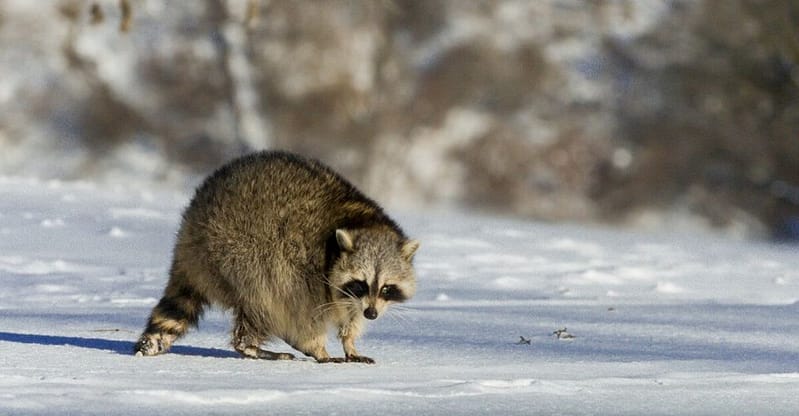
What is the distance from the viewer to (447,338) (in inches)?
234

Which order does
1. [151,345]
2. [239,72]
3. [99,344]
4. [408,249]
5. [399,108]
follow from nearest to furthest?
[151,345], [99,344], [408,249], [239,72], [399,108]

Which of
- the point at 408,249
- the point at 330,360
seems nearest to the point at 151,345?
the point at 330,360

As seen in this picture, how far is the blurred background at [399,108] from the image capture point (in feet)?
71.4

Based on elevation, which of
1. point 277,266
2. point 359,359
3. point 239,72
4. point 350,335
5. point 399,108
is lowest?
point 359,359

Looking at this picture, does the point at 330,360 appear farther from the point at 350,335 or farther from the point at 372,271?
the point at 372,271

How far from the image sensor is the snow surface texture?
4.11m

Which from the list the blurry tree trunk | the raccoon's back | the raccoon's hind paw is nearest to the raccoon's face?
the raccoon's back

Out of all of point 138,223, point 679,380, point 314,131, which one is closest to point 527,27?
point 314,131

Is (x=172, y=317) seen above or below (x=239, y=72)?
below

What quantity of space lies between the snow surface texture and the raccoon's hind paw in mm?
82

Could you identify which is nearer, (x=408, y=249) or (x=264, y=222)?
(x=264, y=222)

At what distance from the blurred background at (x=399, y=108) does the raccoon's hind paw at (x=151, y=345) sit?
1542 centimetres

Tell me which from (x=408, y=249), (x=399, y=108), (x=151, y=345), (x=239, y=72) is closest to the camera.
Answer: (x=151, y=345)

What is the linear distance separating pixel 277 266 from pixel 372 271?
354mm
